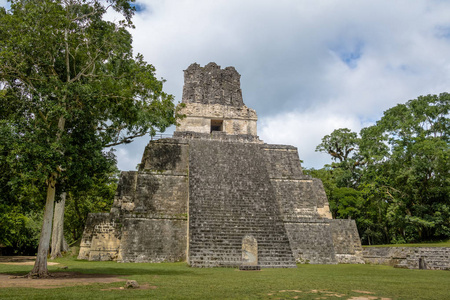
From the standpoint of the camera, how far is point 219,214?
40.6ft

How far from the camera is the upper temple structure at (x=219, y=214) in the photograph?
447 inches

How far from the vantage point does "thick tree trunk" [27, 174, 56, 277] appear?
7.25m

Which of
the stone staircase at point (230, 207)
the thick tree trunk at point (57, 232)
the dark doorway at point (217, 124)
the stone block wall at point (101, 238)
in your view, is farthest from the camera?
the dark doorway at point (217, 124)

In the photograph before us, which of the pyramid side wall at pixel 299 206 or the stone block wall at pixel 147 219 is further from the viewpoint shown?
the pyramid side wall at pixel 299 206

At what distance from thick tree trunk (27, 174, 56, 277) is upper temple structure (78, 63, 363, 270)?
426 centimetres

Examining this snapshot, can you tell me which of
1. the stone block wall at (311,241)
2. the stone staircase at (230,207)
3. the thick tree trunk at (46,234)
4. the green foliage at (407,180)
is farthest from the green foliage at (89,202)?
the green foliage at (407,180)

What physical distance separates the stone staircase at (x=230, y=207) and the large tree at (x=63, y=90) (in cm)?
439

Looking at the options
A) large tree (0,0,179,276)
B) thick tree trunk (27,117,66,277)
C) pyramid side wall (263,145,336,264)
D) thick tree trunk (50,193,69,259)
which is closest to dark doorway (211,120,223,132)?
pyramid side wall (263,145,336,264)

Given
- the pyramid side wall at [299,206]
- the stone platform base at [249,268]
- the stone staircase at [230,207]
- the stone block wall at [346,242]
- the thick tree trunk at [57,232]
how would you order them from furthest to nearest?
1. the thick tree trunk at [57,232]
2. the stone block wall at [346,242]
3. the pyramid side wall at [299,206]
4. the stone staircase at [230,207]
5. the stone platform base at [249,268]

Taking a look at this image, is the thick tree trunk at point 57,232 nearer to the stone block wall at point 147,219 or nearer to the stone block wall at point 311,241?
the stone block wall at point 147,219

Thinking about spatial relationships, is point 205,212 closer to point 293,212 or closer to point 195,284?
point 293,212

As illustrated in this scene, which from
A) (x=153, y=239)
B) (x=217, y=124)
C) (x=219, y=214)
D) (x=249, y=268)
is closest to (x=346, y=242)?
(x=219, y=214)

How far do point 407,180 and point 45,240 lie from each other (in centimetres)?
1652

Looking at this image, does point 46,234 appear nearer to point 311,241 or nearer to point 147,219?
point 147,219
